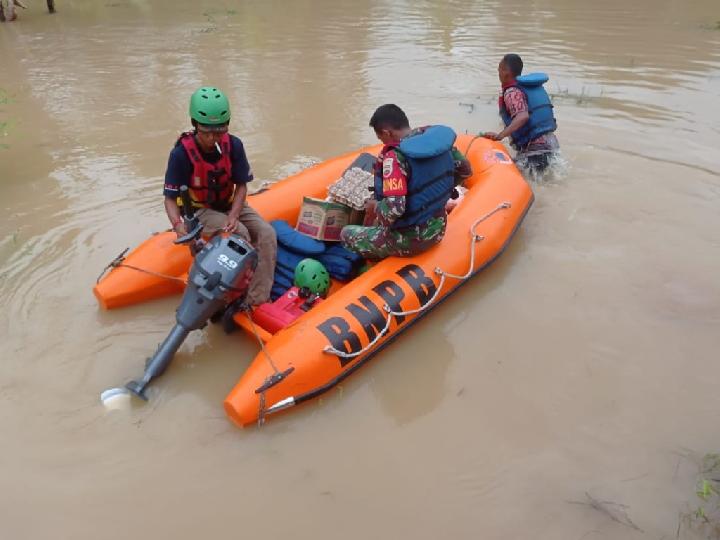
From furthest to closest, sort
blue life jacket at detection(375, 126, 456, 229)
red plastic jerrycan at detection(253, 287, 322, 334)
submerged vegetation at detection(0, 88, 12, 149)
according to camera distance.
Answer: submerged vegetation at detection(0, 88, 12, 149)
red plastic jerrycan at detection(253, 287, 322, 334)
blue life jacket at detection(375, 126, 456, 229)

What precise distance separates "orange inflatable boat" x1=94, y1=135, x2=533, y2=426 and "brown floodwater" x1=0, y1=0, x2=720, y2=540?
142 millimetres

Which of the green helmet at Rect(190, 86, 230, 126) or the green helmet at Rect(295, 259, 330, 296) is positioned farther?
the green helmet at Rect(295, 259, 330, 296)

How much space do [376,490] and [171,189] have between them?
1.79 m

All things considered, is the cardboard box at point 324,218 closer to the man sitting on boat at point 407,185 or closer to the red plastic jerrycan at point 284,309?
the man sitting on boat at point 407,185

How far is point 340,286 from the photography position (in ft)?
11.3

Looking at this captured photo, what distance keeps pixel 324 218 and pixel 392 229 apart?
564 millimetres

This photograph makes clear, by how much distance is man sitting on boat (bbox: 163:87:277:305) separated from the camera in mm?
2787

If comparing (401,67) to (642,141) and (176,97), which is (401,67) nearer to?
(176,97)

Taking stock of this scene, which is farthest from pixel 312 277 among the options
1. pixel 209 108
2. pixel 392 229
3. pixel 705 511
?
pixel 705 511

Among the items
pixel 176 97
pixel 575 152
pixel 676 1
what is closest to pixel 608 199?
pixel 575 152

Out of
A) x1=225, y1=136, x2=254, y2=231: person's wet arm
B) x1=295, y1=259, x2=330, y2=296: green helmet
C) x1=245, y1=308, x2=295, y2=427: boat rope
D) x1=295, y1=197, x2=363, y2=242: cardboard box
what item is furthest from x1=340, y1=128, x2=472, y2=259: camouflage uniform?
x1=245, y1=308, x2=295, y2=427: boat rope

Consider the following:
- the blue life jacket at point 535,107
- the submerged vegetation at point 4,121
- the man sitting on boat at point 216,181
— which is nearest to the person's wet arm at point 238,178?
the man sitting on boat at point 216,181

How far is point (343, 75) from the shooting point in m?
7.98

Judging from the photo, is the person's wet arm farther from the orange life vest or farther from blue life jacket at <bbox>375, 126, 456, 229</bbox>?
blue life jacket at <bbox>375, 126, 456, 229</bbox>
